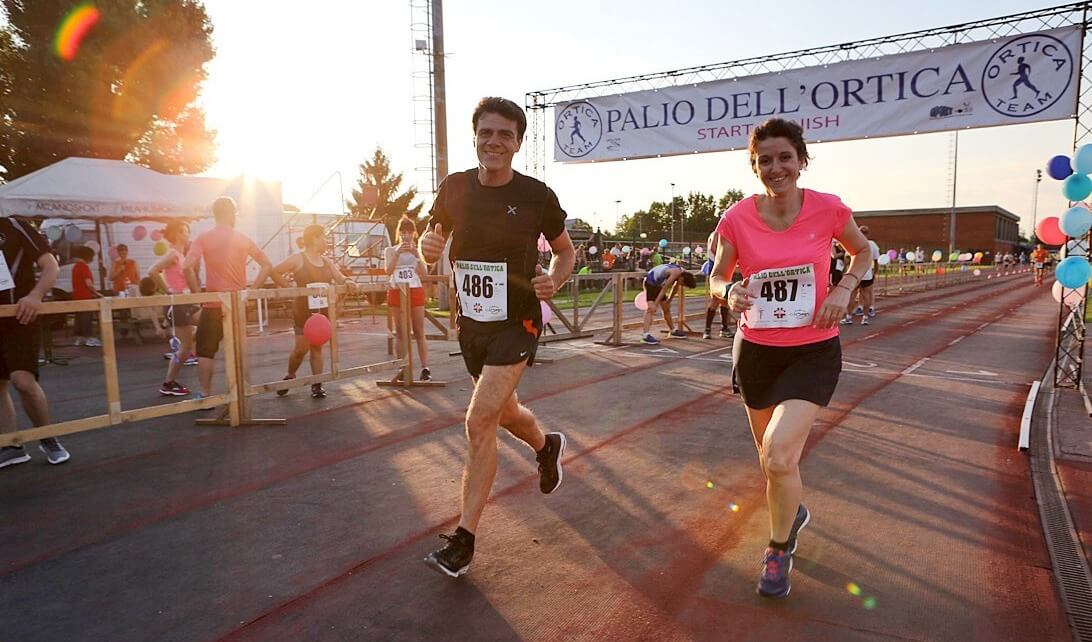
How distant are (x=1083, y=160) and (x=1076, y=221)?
614 millimetres

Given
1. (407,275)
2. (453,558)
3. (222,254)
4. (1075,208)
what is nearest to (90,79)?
(407,275)

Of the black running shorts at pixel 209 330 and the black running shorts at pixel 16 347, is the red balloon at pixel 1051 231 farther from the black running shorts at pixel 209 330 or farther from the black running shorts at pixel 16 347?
the black running shorts at pixel 16 347

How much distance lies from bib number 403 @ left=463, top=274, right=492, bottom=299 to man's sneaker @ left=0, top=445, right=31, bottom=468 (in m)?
4.16

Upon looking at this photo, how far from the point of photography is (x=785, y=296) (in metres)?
3.04

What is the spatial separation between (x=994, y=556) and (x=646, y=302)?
9.24 meters

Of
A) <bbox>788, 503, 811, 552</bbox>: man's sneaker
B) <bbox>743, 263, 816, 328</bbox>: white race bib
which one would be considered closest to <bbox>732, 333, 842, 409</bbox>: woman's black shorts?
<bbox>743, 263, 816, 328</bbox>: white race bib

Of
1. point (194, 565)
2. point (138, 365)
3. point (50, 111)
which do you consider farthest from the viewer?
point (50, 111)

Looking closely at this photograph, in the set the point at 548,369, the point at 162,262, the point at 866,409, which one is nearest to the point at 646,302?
the point at 548,369

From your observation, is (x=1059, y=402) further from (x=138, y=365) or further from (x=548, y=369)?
(x=138, y=365)

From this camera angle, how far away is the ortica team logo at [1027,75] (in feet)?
38.9

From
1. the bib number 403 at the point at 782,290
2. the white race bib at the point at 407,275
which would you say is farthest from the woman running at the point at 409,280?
the bib number 403 at the point at 782,290

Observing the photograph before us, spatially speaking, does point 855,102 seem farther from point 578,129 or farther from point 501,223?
point 501,223

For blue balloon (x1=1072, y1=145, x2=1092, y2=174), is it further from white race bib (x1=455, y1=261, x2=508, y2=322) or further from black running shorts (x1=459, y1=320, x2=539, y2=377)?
white race bib (x1=455, y1=261, x2=508, y2=322)

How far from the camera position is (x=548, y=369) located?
9.37 metres
